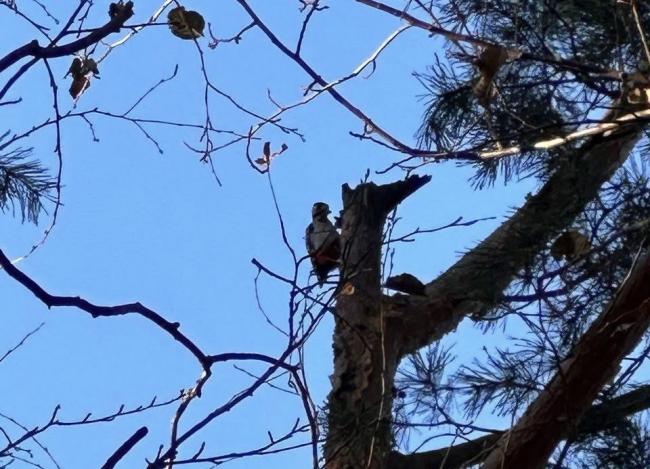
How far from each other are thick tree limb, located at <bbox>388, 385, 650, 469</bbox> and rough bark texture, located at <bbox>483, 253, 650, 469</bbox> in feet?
1.12

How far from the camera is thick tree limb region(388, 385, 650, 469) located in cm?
212


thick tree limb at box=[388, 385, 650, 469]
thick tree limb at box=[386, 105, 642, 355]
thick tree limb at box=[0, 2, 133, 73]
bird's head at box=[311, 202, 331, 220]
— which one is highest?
bird's head at box=[311, 202, 331, 220]

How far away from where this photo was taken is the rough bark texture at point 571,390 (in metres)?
1.69

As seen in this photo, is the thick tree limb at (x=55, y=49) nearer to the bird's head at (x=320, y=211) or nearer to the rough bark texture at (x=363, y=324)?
the rough bark texture at (x=363, y=324)

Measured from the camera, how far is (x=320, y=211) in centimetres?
321

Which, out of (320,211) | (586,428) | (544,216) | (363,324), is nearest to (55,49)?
(544,216)

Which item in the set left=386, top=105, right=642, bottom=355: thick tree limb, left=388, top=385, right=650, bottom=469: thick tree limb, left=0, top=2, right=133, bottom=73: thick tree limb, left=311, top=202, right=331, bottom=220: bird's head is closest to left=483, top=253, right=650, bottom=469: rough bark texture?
left=386, top=105, right=642, bottom=355: thick tree limb

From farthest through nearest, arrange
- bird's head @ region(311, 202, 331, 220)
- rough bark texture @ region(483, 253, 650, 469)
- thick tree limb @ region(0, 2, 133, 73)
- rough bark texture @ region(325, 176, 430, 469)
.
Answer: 1. bird's head @ region(311, 202, 331, 220)
2. rough bark texture @ region(325, 176, 430, 469)
3. rough bark texture @ region(483, 253, 650, 469)
4. thick tree limb @ region(0, 2, 133, 73)

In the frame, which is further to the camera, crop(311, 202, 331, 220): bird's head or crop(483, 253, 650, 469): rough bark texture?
crop(311, 202, 331, 220): bird's head

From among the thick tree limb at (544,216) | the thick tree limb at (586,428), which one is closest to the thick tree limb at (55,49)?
the thick tree limb at (544,216)

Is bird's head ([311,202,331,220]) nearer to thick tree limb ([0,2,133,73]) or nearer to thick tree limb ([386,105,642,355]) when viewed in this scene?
thick tree limb ([386,105,642,355])

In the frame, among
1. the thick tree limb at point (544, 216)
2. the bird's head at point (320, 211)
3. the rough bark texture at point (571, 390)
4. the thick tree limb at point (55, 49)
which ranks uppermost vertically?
the bird's head at point (320, 211)

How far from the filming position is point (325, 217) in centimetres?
316

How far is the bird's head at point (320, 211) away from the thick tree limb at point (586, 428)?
107 centimetres
